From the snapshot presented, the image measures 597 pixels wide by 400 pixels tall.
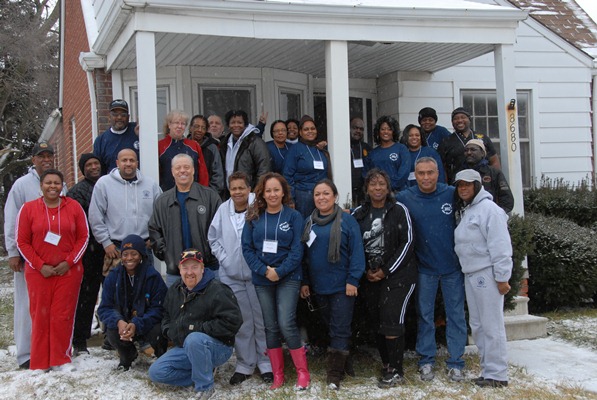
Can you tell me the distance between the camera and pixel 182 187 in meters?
5.34

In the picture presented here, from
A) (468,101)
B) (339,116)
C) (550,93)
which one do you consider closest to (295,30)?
(339,116)

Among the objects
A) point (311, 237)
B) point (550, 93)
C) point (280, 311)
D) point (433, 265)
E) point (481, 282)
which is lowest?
point (280, 311)

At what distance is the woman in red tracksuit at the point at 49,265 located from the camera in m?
5.29

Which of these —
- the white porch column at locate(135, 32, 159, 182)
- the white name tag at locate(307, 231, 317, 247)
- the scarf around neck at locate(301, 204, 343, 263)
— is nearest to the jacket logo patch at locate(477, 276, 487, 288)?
the scarf around neck at locate(301, 204, 343, 263)

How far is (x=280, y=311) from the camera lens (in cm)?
495

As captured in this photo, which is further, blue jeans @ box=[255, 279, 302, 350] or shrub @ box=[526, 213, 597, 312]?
shrub @ box=[526, 213, 597, 312]

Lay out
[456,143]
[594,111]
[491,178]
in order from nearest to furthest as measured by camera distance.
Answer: [491,178] → [456,143] → [594,111]

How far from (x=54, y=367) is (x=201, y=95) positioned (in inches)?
179

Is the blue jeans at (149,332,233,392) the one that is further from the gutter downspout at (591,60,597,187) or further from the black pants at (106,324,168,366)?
the gutter downspout at (591,60,597,187)

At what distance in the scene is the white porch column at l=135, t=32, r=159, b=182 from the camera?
6.03 meters

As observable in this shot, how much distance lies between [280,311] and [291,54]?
4232 mm

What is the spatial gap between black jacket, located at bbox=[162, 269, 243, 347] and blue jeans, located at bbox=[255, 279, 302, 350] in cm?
25

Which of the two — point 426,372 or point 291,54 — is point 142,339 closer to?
point 426,372

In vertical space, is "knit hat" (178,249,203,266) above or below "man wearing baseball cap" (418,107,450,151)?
below
